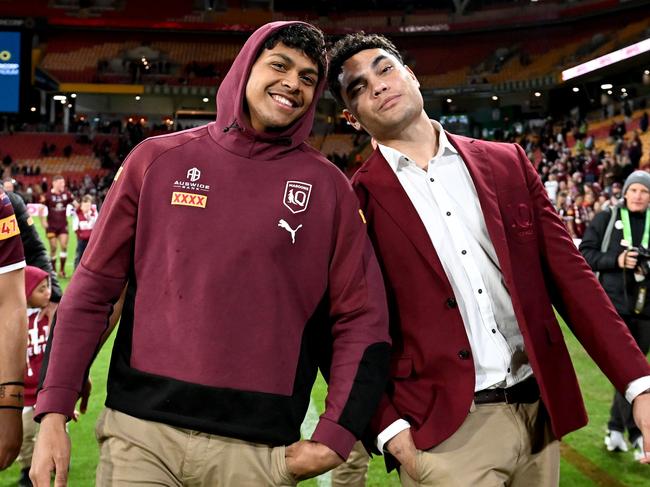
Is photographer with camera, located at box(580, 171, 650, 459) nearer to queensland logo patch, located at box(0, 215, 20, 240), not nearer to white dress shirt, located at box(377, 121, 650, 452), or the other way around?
white dress shirt, located at box(377, 121, 650, 452)

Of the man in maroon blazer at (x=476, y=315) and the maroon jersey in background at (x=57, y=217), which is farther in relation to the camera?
the maroon jersey in background at (x=57, y=217)

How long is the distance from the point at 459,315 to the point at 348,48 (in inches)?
40.9

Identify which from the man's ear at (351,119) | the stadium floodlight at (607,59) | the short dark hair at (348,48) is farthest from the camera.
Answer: the stadium floodlight at (607,59)

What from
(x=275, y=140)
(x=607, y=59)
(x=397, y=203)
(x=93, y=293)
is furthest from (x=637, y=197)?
(x=607, y=59)

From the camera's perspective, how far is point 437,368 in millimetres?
2227

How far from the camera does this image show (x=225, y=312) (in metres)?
1.98

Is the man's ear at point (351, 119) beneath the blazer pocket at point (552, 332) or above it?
above

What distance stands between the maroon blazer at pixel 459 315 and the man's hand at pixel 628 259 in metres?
2.65

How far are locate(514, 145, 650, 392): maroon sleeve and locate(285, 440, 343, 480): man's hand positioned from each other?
923 millimetres

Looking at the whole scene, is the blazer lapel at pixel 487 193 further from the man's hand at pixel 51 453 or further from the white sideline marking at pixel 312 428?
the white sideline marking at pixel 312 428

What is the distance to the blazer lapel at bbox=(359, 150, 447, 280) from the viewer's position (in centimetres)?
225

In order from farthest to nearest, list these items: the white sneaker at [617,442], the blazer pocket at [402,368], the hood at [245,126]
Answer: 1. the white sneaker at [617,442]
2. the blazer pocket at [402,368]
3. the hood at [245,126]

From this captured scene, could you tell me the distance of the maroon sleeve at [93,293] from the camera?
196 centimetres

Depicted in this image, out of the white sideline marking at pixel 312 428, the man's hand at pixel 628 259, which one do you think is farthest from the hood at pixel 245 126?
the man's hand at pixel 628 259
